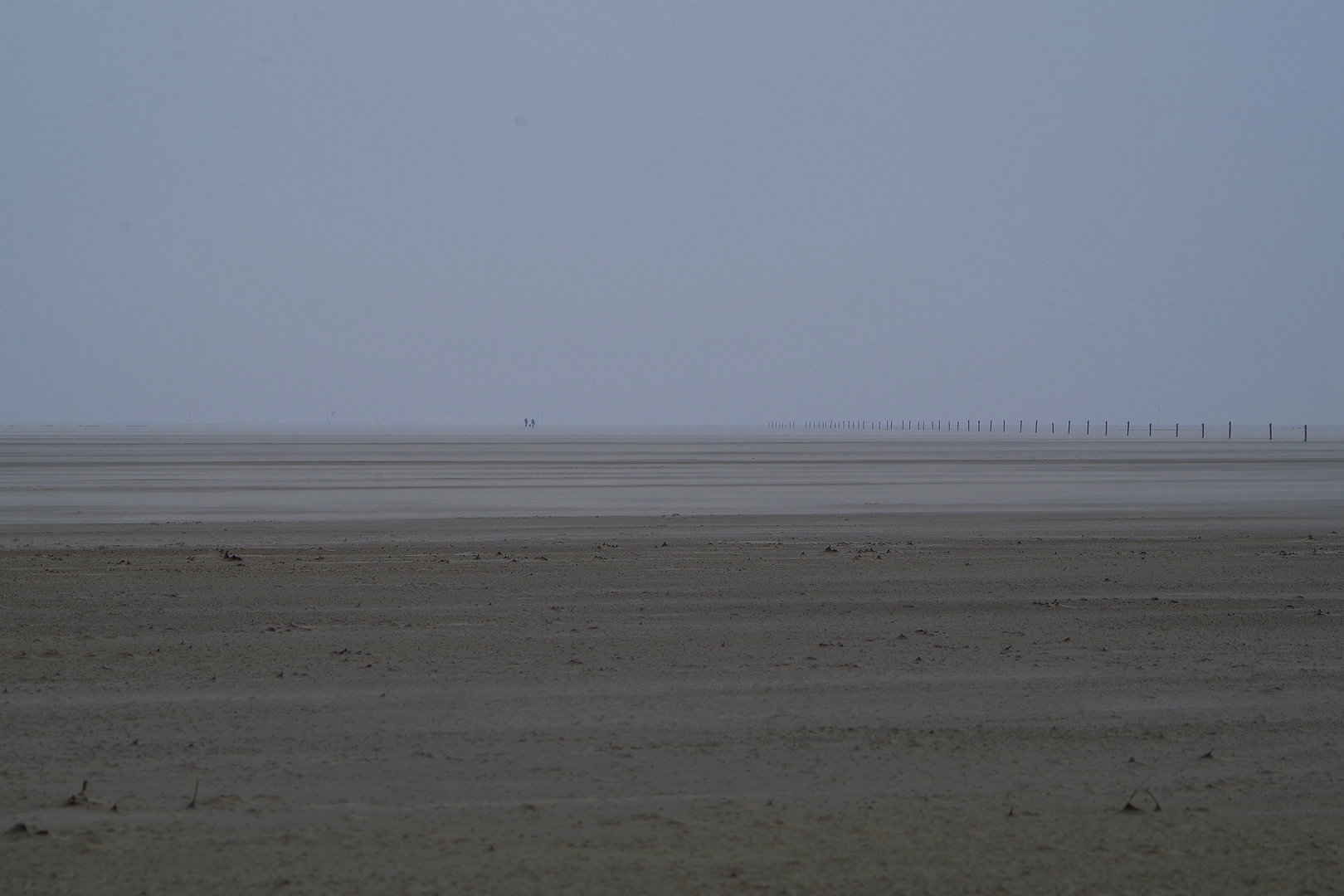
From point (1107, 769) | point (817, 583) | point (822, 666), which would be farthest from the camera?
point (817, 583)

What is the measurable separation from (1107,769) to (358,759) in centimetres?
441

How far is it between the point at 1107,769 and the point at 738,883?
284 cm

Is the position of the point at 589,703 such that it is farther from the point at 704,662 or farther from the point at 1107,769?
the point at 1107,769

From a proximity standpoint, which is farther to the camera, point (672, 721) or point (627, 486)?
point (627, 486)

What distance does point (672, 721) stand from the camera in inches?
308

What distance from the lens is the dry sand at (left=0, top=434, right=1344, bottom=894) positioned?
17.4ft

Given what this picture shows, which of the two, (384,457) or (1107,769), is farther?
(384,457)

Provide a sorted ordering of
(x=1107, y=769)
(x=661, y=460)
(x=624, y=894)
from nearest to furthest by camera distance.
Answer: (x=624, y=894) → (x=1107, y=769) → (x=661, y=460)

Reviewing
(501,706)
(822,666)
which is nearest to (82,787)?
(501,706)

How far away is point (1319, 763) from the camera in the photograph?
6871 millimetres

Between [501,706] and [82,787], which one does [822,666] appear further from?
[82,787]

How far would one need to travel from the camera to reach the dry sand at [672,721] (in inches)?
209

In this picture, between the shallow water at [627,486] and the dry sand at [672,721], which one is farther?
the shallow water at [627,486]

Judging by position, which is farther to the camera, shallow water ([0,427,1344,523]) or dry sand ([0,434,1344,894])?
shallow water ([0,427,1344,523])
